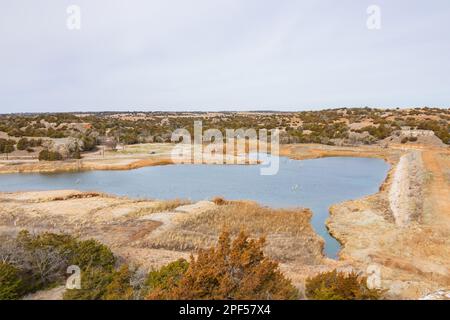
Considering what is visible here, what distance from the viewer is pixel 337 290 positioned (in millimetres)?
7785

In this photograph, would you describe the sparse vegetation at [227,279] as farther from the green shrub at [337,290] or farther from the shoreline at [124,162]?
the shoreline at [124,162]

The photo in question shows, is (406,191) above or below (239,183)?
above

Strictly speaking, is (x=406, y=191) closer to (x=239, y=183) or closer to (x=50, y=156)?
(x=239, y=183)

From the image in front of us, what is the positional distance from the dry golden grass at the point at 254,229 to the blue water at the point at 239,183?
1.32 metres

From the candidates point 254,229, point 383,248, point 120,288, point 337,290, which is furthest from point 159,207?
point 337,290

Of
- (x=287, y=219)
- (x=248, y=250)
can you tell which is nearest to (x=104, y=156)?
(x=287, y=219)

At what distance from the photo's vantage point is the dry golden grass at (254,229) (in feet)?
44.1

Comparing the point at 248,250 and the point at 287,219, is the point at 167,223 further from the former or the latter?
the point at 248,250

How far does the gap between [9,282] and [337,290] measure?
7.18 meters

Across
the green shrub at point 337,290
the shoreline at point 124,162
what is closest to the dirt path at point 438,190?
the shoreline at point 124,162

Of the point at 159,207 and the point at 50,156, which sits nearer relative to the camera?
the point at 159,207

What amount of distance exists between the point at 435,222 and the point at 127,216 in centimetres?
1328
